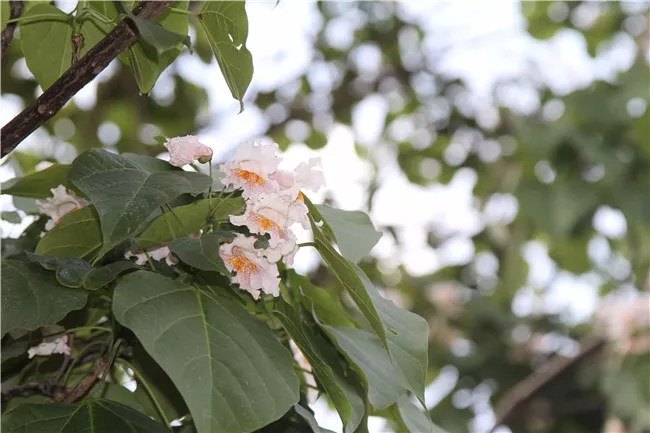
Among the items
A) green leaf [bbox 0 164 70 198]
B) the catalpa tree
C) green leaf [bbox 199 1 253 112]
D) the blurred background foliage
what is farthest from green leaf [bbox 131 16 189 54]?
the blurred background foliage

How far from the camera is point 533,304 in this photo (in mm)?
2738

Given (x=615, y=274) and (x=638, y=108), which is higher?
(x=638, y=108)

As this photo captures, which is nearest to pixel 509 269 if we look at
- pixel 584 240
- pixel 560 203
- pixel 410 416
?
pixel 584 240

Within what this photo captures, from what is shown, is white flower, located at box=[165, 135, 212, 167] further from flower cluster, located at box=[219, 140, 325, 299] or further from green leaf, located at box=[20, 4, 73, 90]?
green leaf, located at box=[20, 4, 73, 90]

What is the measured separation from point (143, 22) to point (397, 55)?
189 cm

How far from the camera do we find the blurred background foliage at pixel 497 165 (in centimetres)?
205

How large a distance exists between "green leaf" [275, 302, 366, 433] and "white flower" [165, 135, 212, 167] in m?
0.13

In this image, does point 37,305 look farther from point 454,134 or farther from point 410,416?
point 454,134

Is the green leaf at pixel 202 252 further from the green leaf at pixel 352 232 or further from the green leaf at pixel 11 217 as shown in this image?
the green leaf at pixel 11 217

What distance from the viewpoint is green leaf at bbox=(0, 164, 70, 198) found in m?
0.72

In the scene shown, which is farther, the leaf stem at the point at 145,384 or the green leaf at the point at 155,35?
the leaf stem at the point at 145,384

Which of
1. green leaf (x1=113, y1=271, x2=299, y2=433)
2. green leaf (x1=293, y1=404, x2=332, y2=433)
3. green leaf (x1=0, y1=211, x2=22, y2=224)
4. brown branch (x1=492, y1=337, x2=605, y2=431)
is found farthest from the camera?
brown branch (x1=492, y1=337, x2=605, y2=431)

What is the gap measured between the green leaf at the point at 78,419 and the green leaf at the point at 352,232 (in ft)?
0.62

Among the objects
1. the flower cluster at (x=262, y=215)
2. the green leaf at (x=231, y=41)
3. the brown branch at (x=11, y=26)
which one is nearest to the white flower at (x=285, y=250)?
the flower cluster at (x=262, y=215)
